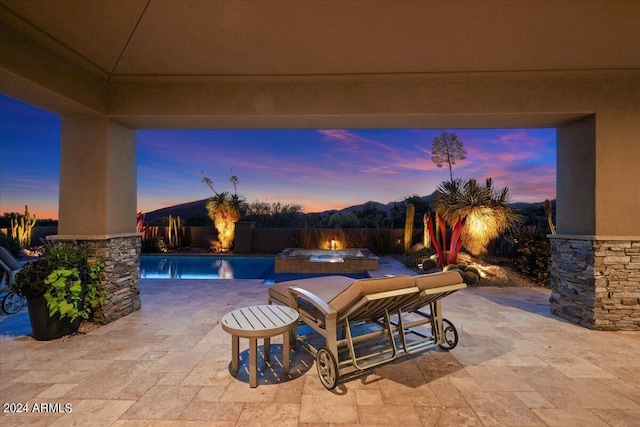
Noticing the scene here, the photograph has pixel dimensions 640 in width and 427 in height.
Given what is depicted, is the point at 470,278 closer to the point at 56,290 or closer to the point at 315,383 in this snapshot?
the point at 315,383

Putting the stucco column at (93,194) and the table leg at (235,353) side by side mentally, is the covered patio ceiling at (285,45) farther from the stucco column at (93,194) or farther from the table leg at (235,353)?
the table leg at (235,353)

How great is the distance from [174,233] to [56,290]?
975 cm

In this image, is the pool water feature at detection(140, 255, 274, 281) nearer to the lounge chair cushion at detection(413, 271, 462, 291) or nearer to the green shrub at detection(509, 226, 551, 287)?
the lounge chair cushion at detection(413, 271, 462, 291)

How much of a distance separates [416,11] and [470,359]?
3.14 metres

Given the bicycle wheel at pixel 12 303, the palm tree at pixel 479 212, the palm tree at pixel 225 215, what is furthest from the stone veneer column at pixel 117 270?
the palm tree at pixel 225 215

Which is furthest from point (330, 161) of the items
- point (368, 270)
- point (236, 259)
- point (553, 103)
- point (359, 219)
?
point (553, 103)

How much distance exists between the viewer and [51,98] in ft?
10.9

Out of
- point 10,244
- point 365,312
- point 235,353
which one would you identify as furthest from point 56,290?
point 10,244

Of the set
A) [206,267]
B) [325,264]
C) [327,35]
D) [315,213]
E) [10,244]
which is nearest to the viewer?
[327,35]

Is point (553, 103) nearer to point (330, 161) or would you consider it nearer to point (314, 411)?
point (314, 411)

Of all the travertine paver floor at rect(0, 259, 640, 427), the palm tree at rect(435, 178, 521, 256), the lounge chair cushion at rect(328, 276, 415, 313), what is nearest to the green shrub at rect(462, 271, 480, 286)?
the palm tree at rect(435, 178, 521, 256)

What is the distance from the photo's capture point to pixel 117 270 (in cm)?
399

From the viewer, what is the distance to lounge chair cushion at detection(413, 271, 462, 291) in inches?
99.2

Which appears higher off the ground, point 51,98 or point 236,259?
point 51,98
